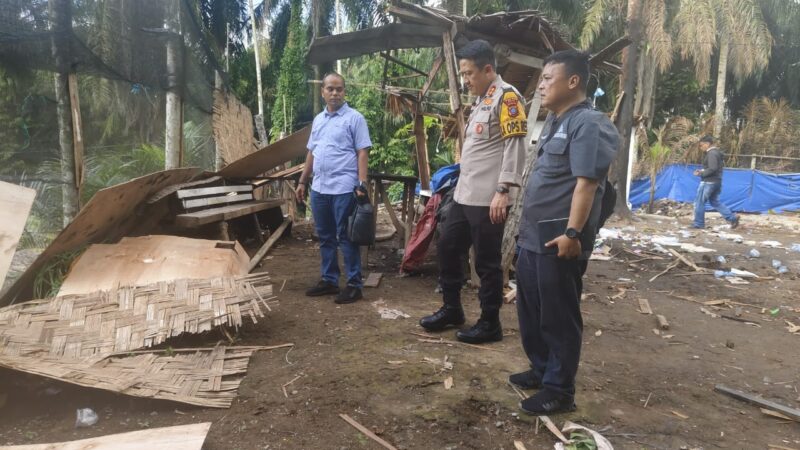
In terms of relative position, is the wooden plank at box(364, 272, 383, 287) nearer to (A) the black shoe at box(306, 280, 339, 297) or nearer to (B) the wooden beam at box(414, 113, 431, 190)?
(A) the black shoe at box(306, 280, 339, 297)

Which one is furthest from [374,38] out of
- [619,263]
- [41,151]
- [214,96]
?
[619,263]

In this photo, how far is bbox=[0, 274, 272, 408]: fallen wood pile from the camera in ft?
7.82

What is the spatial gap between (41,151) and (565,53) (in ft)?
14.4

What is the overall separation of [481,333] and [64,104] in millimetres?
3951

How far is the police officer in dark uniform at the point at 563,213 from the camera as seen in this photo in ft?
6.90

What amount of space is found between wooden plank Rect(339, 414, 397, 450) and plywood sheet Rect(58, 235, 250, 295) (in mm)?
1793

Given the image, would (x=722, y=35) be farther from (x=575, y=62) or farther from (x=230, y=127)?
(x=575, y=62)

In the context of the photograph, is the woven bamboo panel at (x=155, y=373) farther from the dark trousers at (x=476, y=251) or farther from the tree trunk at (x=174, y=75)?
the tree trunk at (x=174, y=75)

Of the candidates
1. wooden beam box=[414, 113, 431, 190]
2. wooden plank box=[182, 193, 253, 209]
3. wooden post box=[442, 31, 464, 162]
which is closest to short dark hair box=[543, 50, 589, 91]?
wooden post box=[442, 31, 464, 162]

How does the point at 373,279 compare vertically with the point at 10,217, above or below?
below

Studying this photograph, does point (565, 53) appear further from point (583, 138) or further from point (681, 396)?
point (681, 396)

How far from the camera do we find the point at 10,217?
9.04 feet

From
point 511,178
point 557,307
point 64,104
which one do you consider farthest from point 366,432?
Result: point 64,104

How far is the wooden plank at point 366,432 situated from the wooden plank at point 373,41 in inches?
159
